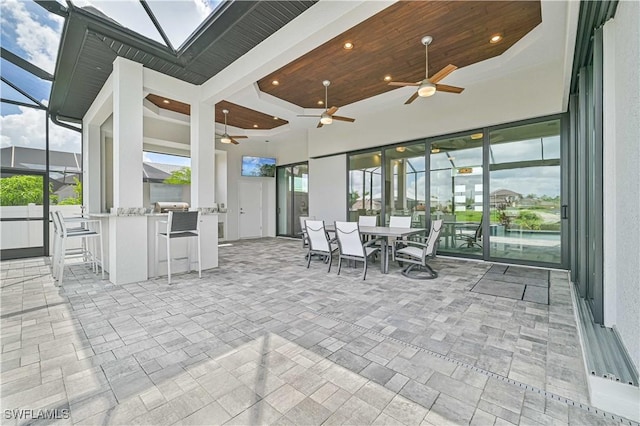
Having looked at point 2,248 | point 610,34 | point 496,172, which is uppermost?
point 610,34

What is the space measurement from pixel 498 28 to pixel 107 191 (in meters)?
8.91

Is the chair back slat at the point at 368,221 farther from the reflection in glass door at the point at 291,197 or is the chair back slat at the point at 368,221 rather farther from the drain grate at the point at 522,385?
the drain grate at the point at 522,385

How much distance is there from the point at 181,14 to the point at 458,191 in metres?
5.78

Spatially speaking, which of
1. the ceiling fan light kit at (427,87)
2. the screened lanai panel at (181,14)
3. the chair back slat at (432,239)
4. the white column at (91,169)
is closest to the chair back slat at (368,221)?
the chair back slat at (432,239)

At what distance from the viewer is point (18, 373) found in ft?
5.91

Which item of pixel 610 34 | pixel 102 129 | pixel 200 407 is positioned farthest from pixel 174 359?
pixel 102 129

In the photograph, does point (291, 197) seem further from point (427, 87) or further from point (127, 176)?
point (427, 87)

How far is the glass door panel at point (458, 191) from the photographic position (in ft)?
18.1

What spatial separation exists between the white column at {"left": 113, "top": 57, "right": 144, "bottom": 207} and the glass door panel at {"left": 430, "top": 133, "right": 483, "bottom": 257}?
579 centimetres

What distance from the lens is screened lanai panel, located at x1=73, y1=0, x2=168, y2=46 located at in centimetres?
328

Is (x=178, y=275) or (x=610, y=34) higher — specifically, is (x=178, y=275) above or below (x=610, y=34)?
below

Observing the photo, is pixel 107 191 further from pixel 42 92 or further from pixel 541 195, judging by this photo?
pixel 541 195

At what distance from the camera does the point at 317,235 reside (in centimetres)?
480

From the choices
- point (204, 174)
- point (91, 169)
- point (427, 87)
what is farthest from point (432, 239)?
point (91, 169)
